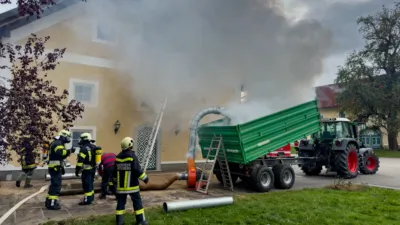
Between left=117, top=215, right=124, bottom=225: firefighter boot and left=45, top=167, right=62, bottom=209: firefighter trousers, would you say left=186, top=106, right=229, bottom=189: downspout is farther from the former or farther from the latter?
left=117, top=215, right=124, bottom=225: firefighter boot

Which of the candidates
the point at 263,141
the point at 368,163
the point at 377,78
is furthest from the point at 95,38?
the point at 377,78

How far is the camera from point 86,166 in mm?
6922

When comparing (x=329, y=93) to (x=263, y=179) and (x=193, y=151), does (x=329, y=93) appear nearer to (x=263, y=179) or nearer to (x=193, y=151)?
(x=263, y=179)

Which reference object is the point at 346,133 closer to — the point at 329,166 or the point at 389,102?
the point at 329,166

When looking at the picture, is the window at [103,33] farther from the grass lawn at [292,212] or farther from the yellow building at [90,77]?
the grass lawn at [292,212]

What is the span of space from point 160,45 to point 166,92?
5.21 ft

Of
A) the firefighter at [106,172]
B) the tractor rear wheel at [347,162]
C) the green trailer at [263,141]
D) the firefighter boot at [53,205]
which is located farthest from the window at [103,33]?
the tractor rear wheel at [347,162]

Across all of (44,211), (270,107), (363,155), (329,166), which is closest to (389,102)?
(363,155)

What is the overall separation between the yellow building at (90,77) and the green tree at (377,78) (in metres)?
20.7

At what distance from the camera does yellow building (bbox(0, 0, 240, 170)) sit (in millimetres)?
10195

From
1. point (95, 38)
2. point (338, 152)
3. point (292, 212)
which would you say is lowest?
point (292, 212)

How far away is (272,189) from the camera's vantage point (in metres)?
8.76

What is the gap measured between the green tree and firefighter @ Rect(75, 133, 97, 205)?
2543cm

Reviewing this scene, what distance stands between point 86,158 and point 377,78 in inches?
1104
